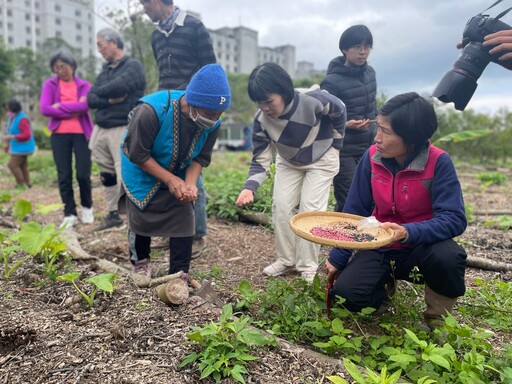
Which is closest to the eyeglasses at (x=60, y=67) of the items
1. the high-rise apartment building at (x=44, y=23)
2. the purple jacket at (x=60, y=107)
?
the purple jacket at (x=60, y=107)

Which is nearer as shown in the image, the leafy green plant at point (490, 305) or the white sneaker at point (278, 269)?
the leafy green plant at point (490, 305)

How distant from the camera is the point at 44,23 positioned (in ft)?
204

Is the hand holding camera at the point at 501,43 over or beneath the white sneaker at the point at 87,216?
over

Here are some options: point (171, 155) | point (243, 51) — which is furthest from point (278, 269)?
point (243, 51)

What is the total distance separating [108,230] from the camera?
4523 millimetres

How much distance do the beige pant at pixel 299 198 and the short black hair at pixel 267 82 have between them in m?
0.59

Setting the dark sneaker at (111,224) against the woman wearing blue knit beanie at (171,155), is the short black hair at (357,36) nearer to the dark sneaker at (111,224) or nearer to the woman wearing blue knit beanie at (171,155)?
the woman wearing blue knit beanie at (171,155)

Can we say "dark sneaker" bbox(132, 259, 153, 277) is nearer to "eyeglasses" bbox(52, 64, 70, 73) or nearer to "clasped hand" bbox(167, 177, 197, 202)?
"clasped hand" bbox(167, 177, 197, 202)

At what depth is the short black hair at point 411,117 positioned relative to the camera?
221cm

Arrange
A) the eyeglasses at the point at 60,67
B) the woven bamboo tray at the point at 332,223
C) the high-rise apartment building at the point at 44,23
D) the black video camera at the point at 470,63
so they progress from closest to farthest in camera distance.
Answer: the woven bamboo tray at the point at 332,223 < the black video camera at the point at 470,63 < the eyeglasses at the point at 60,67 < the high-rise apartment building at the point at 44,23

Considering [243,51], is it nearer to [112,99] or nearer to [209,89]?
[112,99]

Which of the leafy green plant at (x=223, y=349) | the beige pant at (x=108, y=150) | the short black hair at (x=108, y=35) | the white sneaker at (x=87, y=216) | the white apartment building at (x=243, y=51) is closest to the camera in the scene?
the leafy green plant at (x=223, y=349)

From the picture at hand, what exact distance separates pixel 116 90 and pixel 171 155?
5.89 ft

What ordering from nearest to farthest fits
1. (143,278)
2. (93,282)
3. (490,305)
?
(93,282) < (490,305) < (143,278)
